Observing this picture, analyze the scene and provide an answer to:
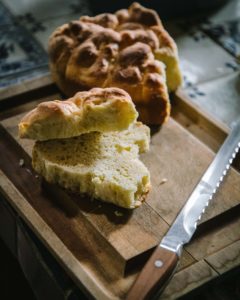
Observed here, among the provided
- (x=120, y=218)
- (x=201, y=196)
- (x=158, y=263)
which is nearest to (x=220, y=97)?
(x=201, y=196)

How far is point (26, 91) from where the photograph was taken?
163 cm

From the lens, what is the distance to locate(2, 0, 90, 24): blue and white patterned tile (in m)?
2.15

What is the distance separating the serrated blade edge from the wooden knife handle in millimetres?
24

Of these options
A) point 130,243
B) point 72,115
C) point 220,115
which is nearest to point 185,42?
point 220,115

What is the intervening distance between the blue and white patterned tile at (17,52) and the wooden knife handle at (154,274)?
3.11ft

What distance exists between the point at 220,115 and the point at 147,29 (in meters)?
0.35

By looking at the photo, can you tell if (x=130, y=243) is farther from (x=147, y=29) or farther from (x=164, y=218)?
(x=147, y=29)

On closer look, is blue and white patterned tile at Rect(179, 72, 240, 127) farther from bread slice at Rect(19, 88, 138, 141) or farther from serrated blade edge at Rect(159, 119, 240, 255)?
bread slice at Rect(19, 88, 138, 141)

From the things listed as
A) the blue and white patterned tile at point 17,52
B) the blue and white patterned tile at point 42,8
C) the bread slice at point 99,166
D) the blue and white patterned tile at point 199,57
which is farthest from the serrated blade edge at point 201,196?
the blue and white patterned tile at point 42,8

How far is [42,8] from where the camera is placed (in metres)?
2.20

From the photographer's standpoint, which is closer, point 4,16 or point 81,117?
point 81,117

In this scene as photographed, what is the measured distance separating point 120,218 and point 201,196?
19 centimetres

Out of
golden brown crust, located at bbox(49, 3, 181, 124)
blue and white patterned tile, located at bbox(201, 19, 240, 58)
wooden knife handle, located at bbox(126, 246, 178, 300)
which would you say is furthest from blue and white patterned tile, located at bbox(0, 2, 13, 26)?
wooden knife handle, located at bbox(126, 246, 178, 300)

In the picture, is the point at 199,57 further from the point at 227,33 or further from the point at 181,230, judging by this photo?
the point at 181,230
